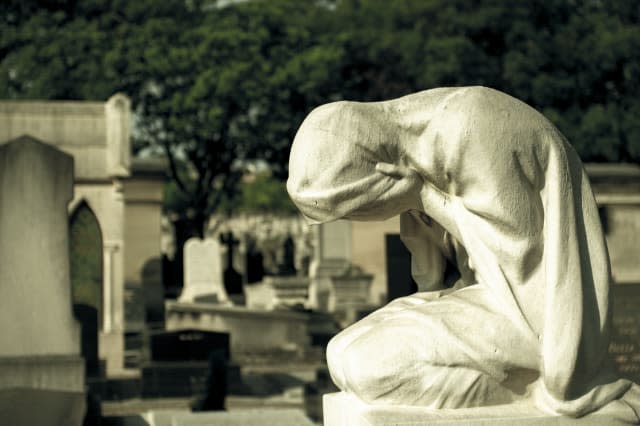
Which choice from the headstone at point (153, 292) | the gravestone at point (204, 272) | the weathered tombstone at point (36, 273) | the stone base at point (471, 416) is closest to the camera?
the stone base at point (471, 416)

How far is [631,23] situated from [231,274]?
52.6ft

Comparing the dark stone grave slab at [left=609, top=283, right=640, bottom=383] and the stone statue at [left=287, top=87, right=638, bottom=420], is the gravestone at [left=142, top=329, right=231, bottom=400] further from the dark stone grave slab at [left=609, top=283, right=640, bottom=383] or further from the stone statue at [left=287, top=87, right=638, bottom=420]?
the stone statue at [left=287, top=87, right=638, bottom=420]

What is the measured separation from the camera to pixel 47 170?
909cm

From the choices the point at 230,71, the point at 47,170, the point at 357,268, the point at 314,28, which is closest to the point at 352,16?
the point at 314,28

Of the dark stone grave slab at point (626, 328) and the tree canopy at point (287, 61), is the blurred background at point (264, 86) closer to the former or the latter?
the tree canopy at point (287, 61)

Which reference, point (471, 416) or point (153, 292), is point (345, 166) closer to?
point (471, 416)

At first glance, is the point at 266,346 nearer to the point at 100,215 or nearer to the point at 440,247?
the point at 100,215

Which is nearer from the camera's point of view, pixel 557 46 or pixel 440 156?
pixel 440 156

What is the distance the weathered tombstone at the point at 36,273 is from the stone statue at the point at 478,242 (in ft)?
17.9

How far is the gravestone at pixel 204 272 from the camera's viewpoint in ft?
75.2

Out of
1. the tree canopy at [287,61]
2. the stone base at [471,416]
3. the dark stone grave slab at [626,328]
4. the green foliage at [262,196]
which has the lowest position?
the green foliage at [262,196]

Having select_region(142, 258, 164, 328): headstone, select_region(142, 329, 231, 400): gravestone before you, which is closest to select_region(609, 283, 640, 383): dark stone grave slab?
select_region(142, 329, 231, 400): gravestone

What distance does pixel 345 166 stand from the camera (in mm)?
3459

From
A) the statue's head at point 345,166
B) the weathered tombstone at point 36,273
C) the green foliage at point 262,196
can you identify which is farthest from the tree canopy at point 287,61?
the green foliage at point 262,196
